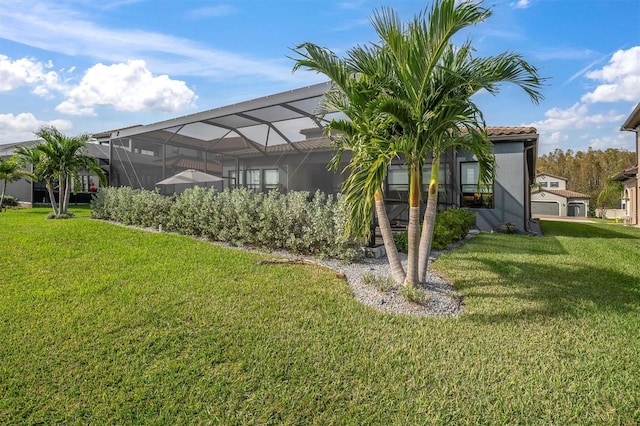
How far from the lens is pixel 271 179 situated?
8.76m

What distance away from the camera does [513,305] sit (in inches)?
172

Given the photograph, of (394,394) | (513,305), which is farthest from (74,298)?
(513,305)

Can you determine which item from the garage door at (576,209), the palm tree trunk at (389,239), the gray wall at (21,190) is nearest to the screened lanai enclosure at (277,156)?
the palm tree trunk at (389,239)

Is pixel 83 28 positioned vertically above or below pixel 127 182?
above

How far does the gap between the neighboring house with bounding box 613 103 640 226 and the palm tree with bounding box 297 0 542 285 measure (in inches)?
620

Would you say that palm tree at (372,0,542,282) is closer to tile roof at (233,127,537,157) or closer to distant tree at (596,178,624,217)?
tile roof at (233,127,537,157)

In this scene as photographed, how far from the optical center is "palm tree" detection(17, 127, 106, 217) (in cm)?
1302

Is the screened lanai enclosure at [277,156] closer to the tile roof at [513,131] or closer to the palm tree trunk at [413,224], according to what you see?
the tile roof at [513,131]

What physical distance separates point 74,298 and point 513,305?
592 centimetres

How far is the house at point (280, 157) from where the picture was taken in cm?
824

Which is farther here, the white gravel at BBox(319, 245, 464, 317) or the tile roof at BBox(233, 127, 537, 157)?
the tile roof at BBox(233, 127, 537, 157)

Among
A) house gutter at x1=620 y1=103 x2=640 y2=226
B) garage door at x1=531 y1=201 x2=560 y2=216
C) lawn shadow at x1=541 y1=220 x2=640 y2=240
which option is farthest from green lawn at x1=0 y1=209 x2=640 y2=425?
garage door at x1=531 y1=201 x2=560 y2=216

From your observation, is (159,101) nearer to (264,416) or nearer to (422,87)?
(422,87)

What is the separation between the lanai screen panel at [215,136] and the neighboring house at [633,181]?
52.3 ft
